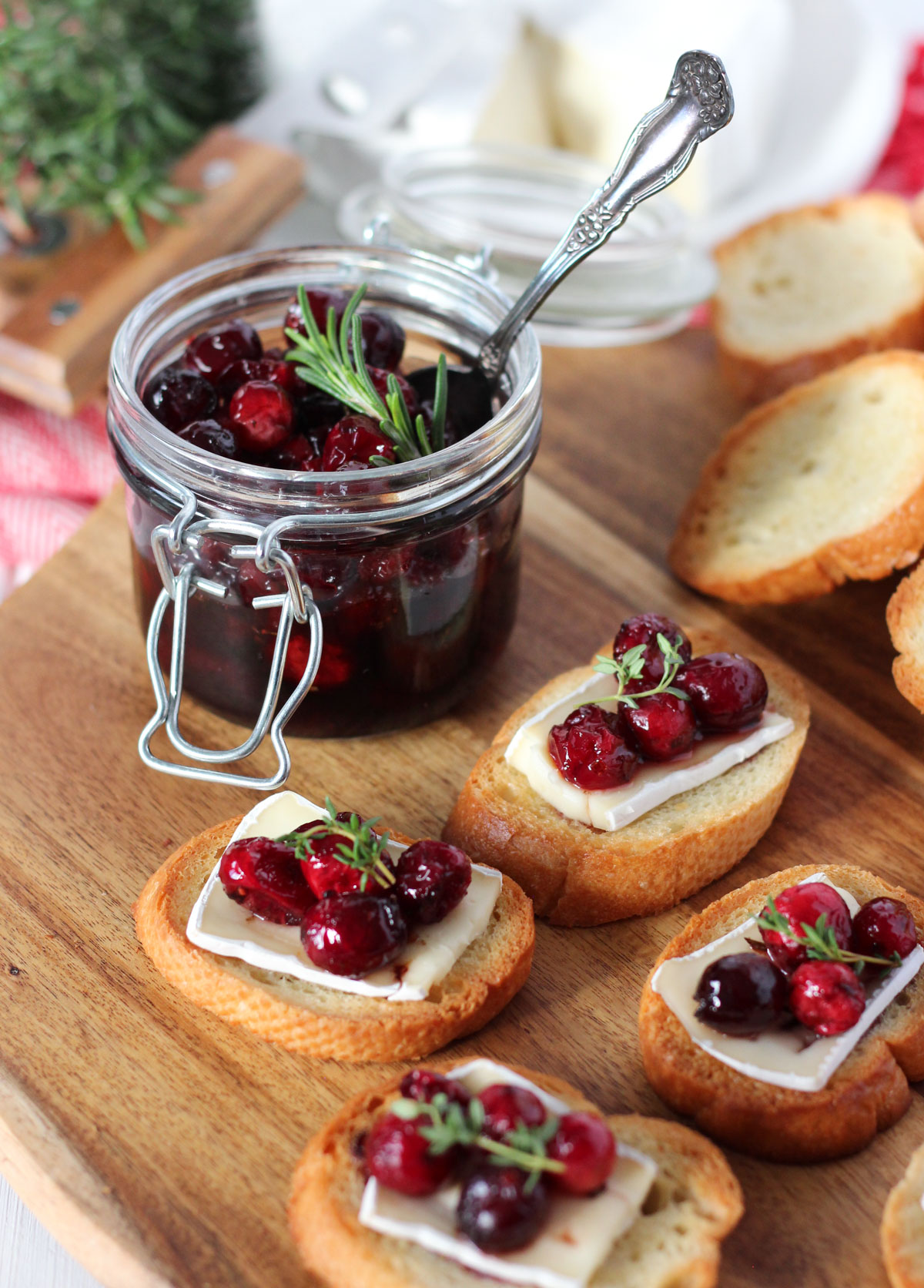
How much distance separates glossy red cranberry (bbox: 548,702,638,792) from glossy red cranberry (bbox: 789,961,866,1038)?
431 millimetres

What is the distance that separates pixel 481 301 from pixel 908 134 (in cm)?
271

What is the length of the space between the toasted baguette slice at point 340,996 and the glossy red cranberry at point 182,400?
0.80 meters

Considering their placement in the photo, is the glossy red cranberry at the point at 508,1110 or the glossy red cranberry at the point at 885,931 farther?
the glossy red cranberry at the point at 885,931

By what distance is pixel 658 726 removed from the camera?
2.05 m

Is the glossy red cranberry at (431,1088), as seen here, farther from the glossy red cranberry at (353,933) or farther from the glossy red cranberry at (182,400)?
the glossy red cranberry at (182,400)

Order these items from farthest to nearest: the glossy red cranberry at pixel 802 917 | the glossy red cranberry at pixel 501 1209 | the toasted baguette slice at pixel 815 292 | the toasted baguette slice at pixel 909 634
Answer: the toasted baguette slice at pixel 815 292, the toasted baguette slice at pixel 909 634, the glossy red cranberry at pixel 802 917, the glossy red cranberry at pixel 501 1209

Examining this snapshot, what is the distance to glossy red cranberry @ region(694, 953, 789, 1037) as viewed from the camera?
1.75 metres

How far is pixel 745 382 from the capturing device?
3.31 m

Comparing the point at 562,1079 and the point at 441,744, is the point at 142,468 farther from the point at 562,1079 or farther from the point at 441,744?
the point at 562,1079

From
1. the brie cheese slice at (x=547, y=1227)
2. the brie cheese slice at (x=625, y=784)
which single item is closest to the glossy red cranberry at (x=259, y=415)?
the brie cheese slice at (x=625, y=784)

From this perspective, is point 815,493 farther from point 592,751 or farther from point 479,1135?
point 479,1135

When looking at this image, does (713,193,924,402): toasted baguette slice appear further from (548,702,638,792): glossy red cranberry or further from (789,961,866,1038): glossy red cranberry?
(789,961,866,1038): glossy red cranberry

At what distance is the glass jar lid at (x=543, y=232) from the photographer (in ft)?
10.7

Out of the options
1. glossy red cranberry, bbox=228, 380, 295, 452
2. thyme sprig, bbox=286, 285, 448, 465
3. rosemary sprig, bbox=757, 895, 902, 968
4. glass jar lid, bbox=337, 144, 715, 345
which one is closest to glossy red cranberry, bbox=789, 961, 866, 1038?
rosemary sprig, bbox=757, 895, 902, 968
